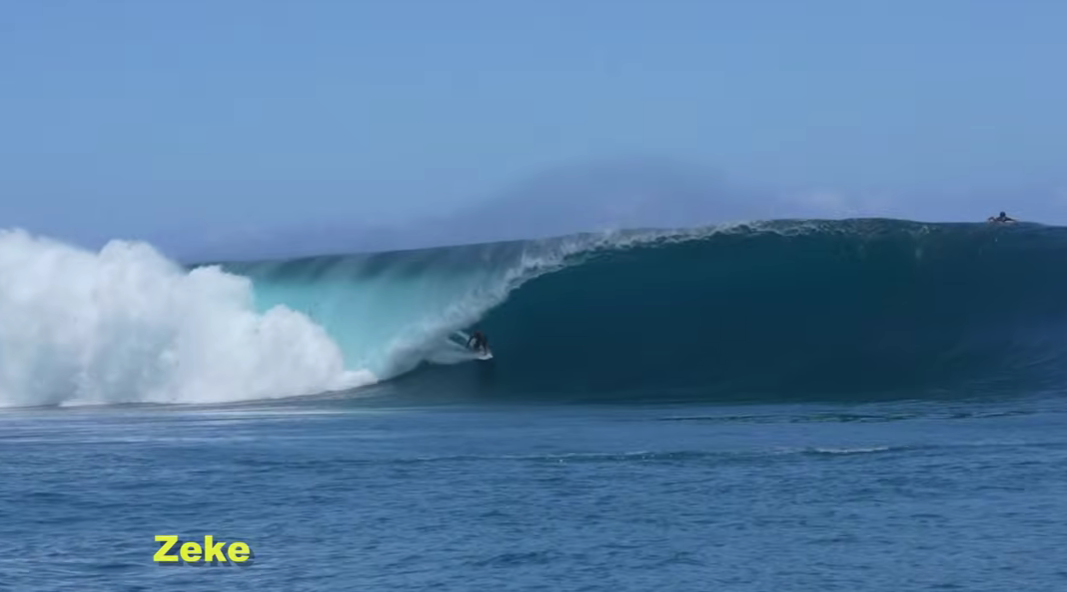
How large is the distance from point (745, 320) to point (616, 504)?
16.7m

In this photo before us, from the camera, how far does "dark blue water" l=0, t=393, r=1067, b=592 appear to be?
12320mm

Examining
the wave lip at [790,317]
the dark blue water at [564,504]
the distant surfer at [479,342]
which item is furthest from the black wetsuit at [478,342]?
the dark blue water at [564,504]

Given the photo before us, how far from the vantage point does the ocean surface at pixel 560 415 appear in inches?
509

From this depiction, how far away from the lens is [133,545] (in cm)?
1356

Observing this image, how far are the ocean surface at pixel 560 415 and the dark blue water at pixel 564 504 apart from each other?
53mm

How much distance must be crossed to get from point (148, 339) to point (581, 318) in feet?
26.5

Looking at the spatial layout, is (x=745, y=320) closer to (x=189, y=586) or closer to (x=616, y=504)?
(x=616, y=504)

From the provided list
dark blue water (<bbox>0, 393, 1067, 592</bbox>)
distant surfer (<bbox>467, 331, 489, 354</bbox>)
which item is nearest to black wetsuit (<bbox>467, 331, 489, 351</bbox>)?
distant surfer (<bbox>467, 331, 489, 354</bbox>)

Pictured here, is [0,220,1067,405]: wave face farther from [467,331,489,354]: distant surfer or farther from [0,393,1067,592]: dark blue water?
[0,393,1067,592]: dark blue water

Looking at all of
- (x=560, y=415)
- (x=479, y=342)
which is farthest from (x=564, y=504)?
(x=479, y=342)

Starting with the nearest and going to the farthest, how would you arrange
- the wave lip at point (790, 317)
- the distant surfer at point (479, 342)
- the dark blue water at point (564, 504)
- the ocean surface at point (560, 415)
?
the dark blue water at point (564, 504)
the ocean surface at point (560, 415)
the wave lip at point (790, 317)
the distant surfer at point (479, 342)

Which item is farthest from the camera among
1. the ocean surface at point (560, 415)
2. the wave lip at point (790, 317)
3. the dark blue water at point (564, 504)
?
the wave lip at point (790, 317)

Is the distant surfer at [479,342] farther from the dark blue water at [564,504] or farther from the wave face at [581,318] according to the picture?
the dark blue water at [564,504]

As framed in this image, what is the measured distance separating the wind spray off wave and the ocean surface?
0.07m
